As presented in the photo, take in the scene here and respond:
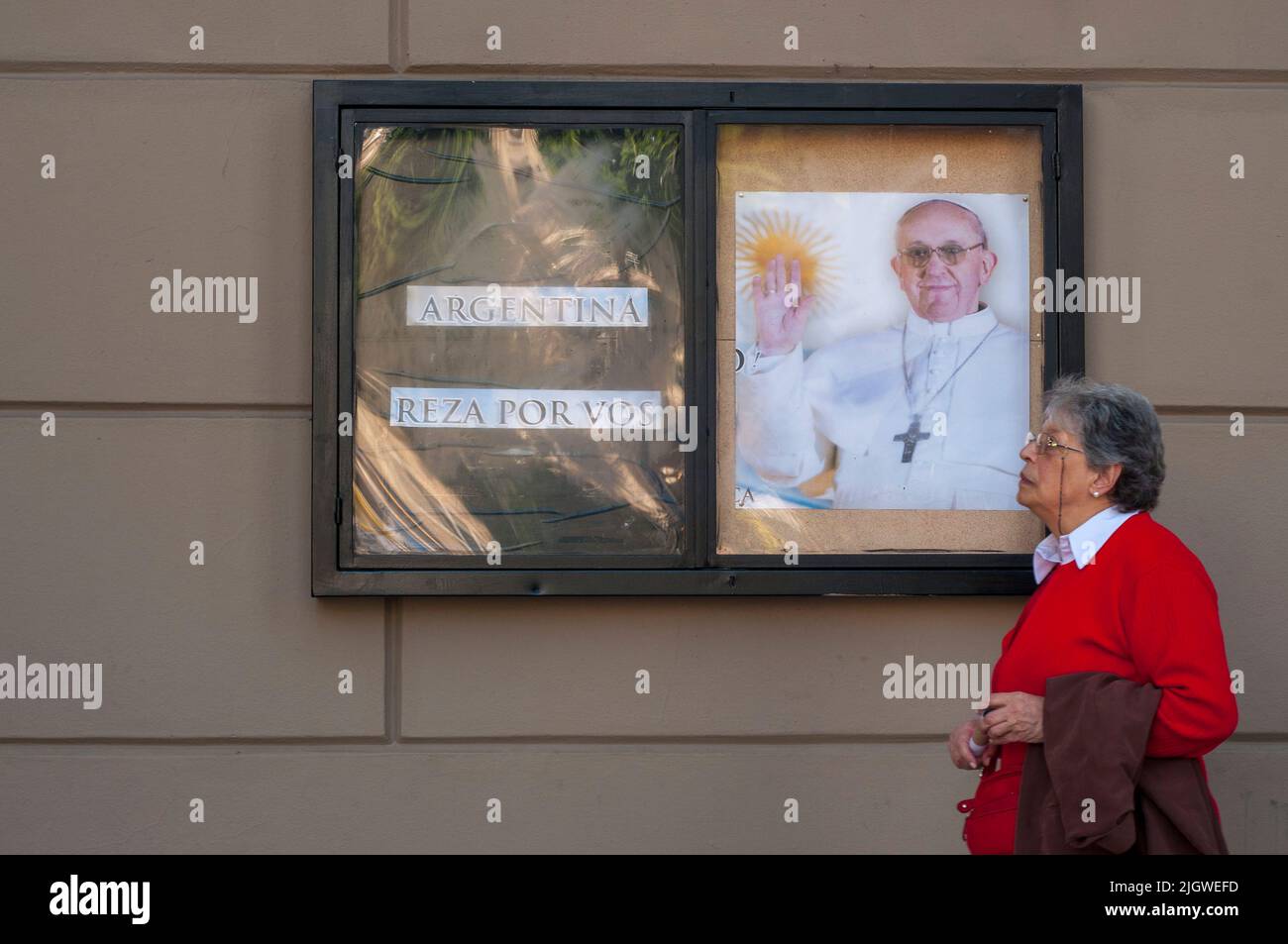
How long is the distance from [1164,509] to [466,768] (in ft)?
7.19

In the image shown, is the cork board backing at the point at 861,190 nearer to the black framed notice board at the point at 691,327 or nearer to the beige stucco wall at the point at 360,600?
the black framed notice board at the point at 691,327

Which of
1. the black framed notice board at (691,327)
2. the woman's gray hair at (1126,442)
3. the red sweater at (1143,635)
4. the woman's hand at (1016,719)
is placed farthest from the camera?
the black framed notice board at (691,327)

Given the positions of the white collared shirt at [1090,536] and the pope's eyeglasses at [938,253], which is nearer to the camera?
the white collared shirt at [1090,536]

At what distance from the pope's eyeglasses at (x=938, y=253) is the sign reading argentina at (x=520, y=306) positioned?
800 millimetres

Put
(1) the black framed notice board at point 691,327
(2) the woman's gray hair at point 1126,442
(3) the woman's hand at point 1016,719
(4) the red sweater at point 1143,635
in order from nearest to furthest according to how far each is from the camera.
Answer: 1. (4) the red sweater at point 1143,635
2. (3) the woman's hand at point 1016,719
3. (2) the woman's gray hair at point 1126,442
4. (1) the black framed notice board at point 691,327

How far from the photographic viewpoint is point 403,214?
11.7 ft

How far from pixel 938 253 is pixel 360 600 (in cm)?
198

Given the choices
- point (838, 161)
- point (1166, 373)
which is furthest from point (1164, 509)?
point (838, 161)

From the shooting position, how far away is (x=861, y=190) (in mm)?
3617

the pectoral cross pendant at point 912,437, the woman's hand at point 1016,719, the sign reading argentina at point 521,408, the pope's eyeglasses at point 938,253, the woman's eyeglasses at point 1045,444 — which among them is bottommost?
the woman's hand at point 1016,719

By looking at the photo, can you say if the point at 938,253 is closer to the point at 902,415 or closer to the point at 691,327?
the point at 902,415

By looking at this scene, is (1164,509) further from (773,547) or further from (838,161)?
(838,161)

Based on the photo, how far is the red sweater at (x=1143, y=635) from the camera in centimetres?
244

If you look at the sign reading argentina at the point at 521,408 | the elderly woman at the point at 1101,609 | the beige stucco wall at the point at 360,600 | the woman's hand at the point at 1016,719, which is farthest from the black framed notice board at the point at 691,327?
the woman's hand at the point at 1016,719
